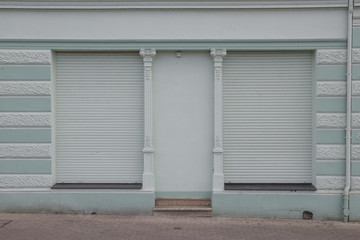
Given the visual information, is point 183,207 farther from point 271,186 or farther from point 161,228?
point 271,186

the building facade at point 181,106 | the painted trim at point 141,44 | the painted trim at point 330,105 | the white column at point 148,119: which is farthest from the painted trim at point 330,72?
the white column at point 148,119

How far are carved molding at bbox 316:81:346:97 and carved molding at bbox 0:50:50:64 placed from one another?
19.3 feet

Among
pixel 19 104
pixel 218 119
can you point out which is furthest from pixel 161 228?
pixel 19 104

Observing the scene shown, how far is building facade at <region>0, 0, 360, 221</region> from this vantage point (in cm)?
962

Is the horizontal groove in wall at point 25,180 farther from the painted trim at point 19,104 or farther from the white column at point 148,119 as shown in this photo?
the white column at point 148,119

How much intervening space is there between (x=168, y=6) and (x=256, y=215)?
485 centimetres

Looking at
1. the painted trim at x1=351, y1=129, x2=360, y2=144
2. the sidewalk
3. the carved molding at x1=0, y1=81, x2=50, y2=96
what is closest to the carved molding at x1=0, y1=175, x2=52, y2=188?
the sidewalk

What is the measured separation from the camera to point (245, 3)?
9562mm

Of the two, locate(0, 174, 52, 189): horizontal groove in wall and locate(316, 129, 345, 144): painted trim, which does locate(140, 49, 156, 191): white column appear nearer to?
locate(0, 174, 52, 189): horizontal groove in wall

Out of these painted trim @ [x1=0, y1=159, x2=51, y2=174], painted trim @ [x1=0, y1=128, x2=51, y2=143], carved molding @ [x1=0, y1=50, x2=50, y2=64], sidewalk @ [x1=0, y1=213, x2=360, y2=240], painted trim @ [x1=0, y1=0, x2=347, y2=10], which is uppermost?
painted trim @ [x1=0, y1=0, x2=347, y2=10]

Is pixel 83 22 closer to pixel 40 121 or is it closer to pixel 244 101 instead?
pixel 40 121

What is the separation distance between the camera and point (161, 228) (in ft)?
29.2

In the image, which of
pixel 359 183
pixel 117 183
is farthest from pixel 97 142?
pixel 359 183

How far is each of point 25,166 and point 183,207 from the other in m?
3.54
